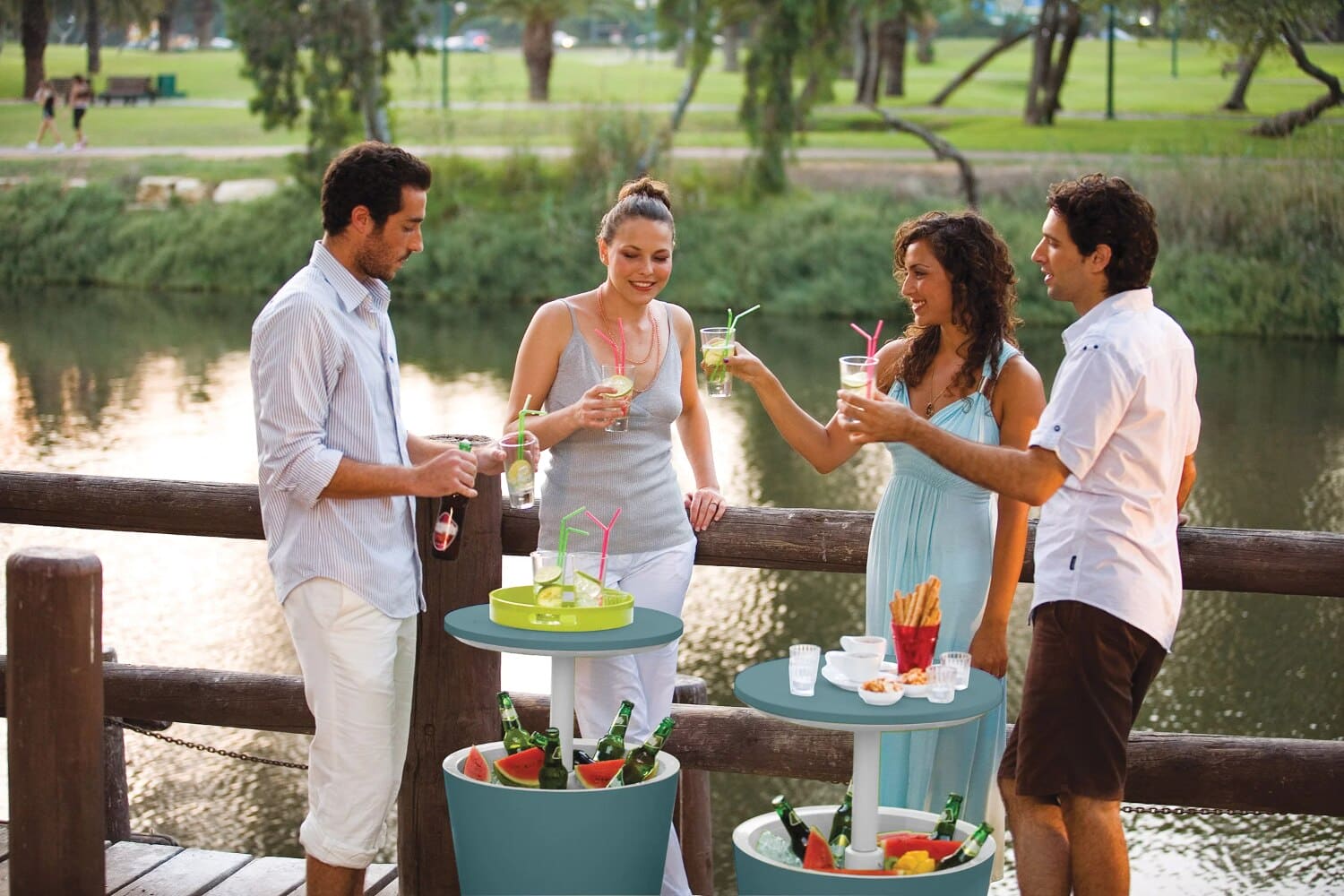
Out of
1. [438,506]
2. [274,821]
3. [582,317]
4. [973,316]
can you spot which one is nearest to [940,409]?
[973,316]

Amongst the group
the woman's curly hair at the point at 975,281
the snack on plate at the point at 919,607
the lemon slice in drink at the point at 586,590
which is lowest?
the lemon slice in drink at the point at 586,590

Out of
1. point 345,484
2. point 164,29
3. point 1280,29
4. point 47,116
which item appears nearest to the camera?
point 345,484

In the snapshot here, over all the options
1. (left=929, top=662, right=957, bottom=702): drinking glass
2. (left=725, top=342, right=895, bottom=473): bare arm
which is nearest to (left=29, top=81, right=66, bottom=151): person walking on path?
(left=725, top=342, right=895, bottom=473): bare arm

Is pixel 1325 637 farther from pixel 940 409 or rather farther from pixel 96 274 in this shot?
pixel 96 274

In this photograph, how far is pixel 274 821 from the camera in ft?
25.1

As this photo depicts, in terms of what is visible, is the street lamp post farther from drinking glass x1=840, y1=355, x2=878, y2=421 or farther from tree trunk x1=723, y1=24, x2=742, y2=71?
drinking glass x1=840, y1=355, x2=878, y2=421

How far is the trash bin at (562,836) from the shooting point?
10.6ft

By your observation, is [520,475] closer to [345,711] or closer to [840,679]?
[345,711]

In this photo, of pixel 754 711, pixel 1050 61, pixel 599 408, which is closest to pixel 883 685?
pixel 599 408

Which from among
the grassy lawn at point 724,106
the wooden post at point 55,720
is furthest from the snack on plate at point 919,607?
the grassy lawn at point 724,106

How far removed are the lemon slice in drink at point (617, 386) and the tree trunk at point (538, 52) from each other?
2874 centimetres

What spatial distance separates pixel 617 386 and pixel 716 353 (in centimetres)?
27

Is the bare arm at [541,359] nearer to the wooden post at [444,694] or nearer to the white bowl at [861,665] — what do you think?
the wooden post at [444,694]

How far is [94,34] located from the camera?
3136 centimetres
